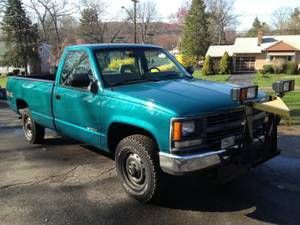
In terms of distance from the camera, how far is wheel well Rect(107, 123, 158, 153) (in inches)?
182

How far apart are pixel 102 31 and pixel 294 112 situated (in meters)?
53.3

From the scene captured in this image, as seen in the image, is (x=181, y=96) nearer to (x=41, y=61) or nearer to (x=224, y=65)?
(x=224, y=65)

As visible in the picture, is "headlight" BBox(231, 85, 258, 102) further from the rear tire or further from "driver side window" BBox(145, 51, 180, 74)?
the rear tire

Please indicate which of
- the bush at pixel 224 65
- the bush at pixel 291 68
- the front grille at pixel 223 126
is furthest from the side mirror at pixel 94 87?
the bush at pixel 224 65

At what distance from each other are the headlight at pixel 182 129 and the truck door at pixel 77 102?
1.40 meters


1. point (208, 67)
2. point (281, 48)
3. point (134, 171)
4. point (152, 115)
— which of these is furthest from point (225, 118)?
point (281, 48)

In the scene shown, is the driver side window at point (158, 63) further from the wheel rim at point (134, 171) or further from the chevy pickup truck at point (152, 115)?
the wheel rim at point (134, 171)

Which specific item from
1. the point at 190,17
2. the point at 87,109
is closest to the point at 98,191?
the point at 87,109

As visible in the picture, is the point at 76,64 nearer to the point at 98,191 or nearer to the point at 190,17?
the point at 98,191

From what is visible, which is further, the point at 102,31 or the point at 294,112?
the point at 102,31

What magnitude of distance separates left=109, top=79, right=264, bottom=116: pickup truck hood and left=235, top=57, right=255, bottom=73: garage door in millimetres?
47785

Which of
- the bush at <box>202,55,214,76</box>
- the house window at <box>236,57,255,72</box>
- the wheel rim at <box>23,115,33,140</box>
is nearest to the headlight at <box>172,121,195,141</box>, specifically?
the wheel rim at <box>23,115,33,140</box>

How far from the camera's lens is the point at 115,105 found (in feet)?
15.3

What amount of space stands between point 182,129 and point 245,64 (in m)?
49.5
